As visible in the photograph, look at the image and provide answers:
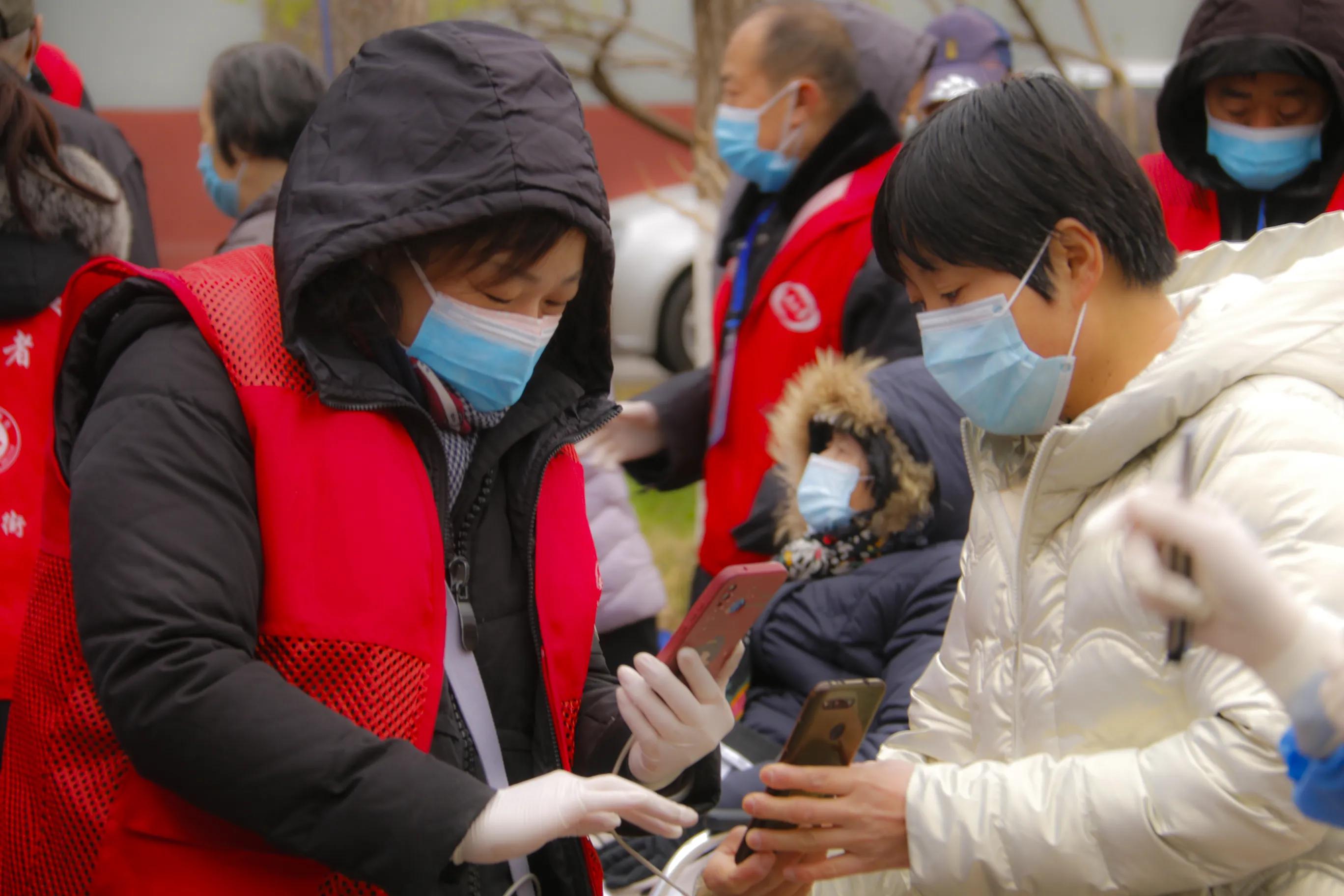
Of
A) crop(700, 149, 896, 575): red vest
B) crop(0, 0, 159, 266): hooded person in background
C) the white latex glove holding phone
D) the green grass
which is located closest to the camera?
the white latex glove holding phone

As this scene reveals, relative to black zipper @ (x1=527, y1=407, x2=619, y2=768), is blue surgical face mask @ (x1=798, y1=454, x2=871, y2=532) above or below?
below

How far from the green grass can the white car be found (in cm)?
171

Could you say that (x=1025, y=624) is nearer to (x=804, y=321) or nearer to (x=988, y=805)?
(x=988, y=805)

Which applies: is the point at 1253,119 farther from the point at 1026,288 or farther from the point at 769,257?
the point at 1026,288

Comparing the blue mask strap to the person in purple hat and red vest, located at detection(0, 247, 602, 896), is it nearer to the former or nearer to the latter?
red vest, located at detection(0, 247, 602, 896)

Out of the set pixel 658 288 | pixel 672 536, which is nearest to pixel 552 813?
pixel 672 536

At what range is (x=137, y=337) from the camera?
1.57m

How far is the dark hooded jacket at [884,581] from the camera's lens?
2900 millimetres

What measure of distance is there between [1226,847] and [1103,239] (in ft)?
2.49

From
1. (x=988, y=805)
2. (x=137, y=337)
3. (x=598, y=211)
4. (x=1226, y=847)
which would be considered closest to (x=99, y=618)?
(x=137, y=337)

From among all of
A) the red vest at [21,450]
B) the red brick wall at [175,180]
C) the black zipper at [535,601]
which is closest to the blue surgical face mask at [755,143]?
the red vest at [21,450]

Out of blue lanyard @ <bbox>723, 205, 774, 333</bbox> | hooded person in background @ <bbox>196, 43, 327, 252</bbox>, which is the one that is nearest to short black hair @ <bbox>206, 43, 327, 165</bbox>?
hooded person in background @ <bbox>196, 43, 327, 252</bbox>

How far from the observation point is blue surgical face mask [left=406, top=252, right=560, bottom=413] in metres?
1.76

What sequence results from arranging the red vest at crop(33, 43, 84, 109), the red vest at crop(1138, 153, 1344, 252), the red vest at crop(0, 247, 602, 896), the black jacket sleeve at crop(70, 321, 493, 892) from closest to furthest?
the black jacket sleeve at crop(70, 321, 493, 892), the red vest at crop(0, 247, 602, 896), the red vest at crop(1138, 153, 1344, 252), the red vest at crop(33, 43, 84, 109)
